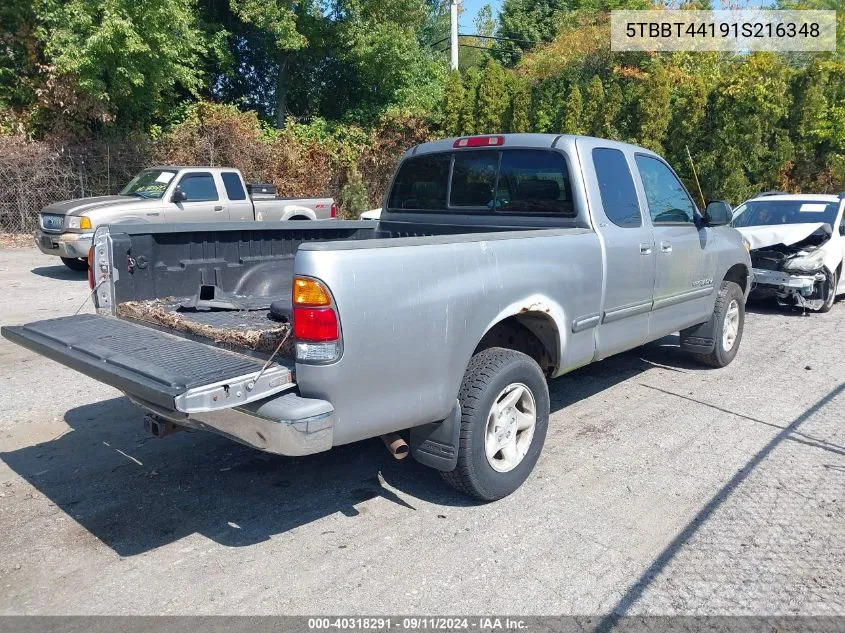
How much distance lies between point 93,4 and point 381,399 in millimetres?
15139

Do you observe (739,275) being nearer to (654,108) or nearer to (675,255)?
(675,255)

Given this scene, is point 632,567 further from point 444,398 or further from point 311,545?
point 311,545

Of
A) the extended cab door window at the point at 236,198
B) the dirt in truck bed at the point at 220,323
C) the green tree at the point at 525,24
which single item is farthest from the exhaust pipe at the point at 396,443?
the green tree at the point at 525,24

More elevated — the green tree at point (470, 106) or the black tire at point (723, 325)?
the green tree at point (470, 106)

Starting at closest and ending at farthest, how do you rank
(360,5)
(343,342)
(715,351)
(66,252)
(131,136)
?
Answer: 1. (343,342)
2. (715,351)
3. (66,252)
4. (131,136)
5. (360,5)

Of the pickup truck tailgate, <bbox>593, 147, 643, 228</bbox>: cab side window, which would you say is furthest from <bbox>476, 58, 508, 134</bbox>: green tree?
the pickup truck tailgate

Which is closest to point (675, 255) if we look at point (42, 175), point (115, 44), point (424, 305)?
point (424, 305)

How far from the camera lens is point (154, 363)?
11.1ft

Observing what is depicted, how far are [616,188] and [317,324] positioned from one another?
2946 mm

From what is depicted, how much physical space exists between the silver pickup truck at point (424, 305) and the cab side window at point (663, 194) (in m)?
0.02

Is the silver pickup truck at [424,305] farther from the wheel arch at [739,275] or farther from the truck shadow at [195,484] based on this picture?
the wheel arch at [739,275]

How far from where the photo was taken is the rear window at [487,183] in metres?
4.99

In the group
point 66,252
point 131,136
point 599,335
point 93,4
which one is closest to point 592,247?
point 599,335

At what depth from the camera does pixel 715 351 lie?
22.5 feet
